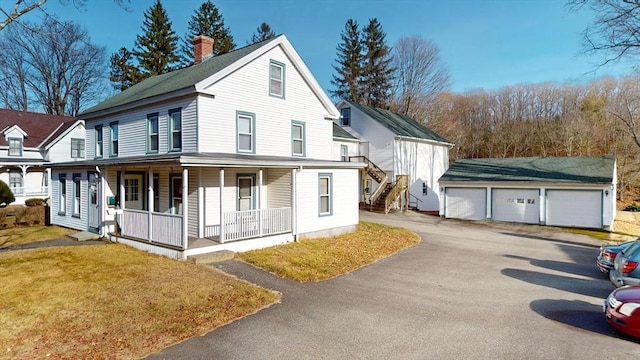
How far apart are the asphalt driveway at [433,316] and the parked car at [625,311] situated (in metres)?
0.22

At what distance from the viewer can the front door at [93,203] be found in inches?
579

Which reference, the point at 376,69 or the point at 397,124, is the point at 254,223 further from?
the point at 376,69

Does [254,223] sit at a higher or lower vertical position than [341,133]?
lower

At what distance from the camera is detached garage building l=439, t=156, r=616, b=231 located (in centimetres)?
2002

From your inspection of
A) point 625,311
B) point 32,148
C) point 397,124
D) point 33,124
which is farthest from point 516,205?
point 33,124

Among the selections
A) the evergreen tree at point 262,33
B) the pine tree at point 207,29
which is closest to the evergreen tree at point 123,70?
the pine tree at point 207,29

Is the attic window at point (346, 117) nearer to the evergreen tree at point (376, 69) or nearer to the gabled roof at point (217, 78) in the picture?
the gabled roof at point (217, 78)

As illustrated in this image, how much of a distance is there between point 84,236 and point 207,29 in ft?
129

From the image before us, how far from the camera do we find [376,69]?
48.5 meters

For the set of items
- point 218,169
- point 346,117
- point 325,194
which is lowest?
point 325,194

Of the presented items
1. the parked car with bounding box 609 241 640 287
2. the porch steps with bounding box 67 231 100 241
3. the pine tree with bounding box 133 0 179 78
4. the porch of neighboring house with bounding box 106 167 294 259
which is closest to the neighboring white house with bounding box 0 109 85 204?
the pine tree with bounding box 133 0 179 78

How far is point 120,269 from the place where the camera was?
972cm

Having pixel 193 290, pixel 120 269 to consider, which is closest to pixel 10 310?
pixel 120 269

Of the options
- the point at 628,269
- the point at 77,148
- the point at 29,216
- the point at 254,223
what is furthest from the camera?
the point at 77,148
